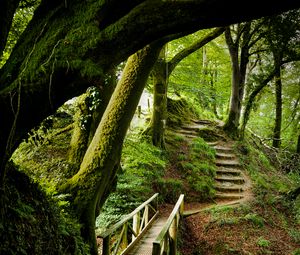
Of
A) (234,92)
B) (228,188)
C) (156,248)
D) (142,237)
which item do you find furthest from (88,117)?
(234,92)

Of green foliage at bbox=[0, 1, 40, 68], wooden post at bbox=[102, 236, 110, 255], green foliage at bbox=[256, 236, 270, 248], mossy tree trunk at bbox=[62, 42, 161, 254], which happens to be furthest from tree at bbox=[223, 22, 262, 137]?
wooden post at bbox=[102, 236, 110, 255]

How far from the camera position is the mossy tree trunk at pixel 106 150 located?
4691mm

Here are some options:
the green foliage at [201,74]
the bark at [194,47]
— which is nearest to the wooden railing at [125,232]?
the bark at [194,47]

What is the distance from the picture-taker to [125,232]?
247 inches

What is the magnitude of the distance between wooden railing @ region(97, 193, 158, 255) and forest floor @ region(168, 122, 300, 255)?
1.38 meters

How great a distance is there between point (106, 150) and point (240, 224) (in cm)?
617

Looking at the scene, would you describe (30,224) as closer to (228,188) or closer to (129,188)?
(129,188)

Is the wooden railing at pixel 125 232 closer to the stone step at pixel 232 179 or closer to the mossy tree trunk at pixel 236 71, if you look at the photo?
the stone step at pixel 232 179

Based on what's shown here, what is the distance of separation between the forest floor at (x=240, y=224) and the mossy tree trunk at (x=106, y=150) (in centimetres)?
446

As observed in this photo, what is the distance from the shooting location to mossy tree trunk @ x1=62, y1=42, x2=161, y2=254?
469cm

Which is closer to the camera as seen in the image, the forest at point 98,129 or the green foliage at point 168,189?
the forest at point 98,129

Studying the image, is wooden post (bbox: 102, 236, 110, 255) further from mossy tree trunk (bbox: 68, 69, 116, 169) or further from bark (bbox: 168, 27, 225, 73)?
bark (bbox: 168, 27, 225, 73)

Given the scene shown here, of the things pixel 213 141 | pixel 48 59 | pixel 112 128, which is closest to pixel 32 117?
pixel 48 59

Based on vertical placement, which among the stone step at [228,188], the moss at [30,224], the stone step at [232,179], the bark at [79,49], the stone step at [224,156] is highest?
the bark at [79,49]
